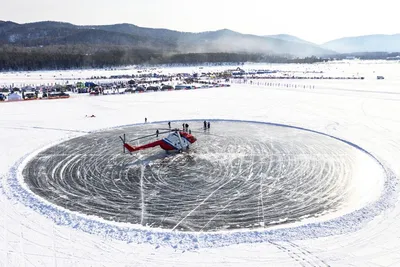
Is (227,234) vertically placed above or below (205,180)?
below

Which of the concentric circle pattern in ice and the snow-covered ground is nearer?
the snow-covered ground

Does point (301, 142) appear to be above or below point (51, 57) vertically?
below

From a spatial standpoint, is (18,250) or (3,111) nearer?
(18,250)

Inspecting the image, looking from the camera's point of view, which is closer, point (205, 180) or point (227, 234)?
point (227, 234)

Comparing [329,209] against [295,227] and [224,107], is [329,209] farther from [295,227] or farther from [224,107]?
[224,107]

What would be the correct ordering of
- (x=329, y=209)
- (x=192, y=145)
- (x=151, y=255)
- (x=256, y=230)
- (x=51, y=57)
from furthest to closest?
(x=51, y=57), (x=192, y=145), (x=329, y=209), (x=256, y=230), (x=151, y=255)

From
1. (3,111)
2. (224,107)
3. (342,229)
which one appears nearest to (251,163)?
(342,229)

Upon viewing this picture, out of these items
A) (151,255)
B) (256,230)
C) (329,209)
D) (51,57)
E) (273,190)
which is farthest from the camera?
(51,57)

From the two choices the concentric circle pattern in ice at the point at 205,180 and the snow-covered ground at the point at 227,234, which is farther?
the concentric circle pattern in ice at the point at 205,180
